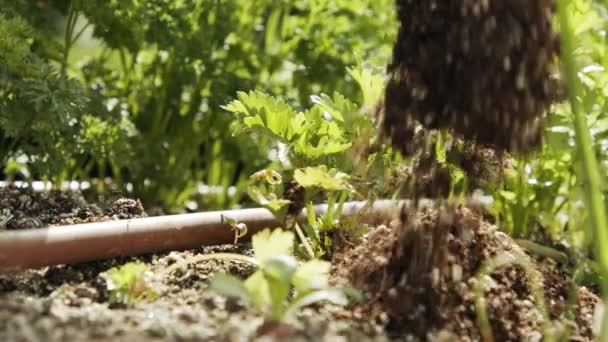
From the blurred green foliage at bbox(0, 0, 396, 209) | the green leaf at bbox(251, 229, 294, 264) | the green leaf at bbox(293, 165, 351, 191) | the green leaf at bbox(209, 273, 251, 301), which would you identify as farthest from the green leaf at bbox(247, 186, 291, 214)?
the blurred green foliage at bbox(0, 0, 396, 209)

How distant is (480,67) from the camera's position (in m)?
1.28

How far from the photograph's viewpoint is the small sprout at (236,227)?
1644mm

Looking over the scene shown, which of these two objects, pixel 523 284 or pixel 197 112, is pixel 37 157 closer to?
pixel 197 112

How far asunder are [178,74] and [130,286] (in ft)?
4.07

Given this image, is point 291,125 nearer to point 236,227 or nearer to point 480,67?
point 236,227

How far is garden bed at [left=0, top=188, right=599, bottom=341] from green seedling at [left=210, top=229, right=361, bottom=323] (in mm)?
35

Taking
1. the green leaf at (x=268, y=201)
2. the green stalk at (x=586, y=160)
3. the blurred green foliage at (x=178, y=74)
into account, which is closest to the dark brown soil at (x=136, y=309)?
the green leaf at (x=268, y=201)

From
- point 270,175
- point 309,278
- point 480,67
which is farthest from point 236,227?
point 480,67

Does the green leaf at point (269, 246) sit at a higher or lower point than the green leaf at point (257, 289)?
higher

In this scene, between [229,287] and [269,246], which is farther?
[269,246]

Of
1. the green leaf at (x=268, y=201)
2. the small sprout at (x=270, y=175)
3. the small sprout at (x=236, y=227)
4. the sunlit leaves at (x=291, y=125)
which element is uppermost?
the sunlit leaves at (x=291, y=125)

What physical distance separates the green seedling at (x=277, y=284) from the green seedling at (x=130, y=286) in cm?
20

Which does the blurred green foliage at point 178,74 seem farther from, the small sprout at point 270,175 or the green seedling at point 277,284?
the green seedling at point 277,284

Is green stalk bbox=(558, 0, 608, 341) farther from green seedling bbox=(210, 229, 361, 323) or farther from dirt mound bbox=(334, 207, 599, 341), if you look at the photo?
green seedling bbox=(210, 229, 361, 323)
